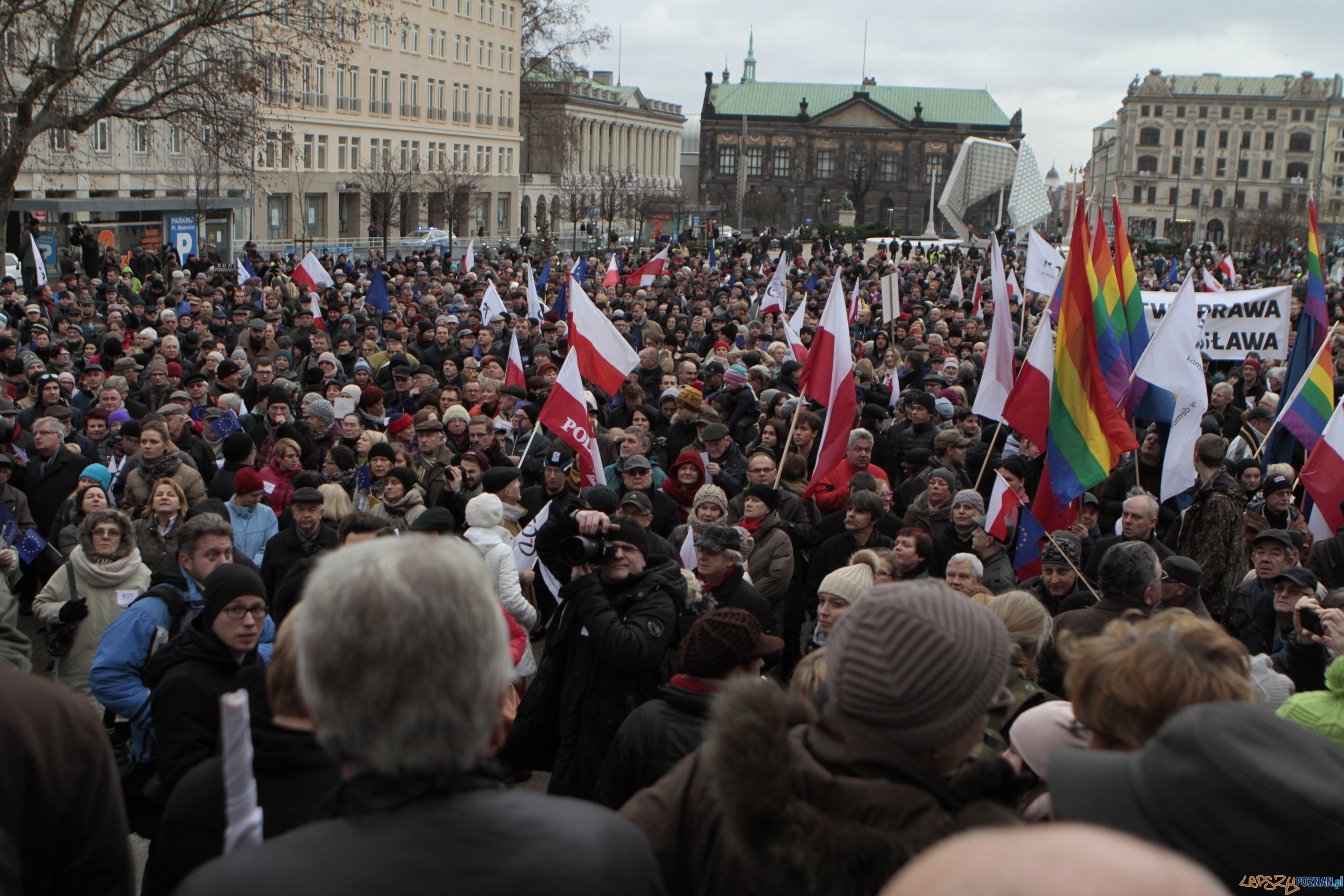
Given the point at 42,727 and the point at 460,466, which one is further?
the point at 460,466

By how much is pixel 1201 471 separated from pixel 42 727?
758 centimetres

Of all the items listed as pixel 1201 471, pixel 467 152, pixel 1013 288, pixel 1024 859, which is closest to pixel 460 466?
pixel 1201 471

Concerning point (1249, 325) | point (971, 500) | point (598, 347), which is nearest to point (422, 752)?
point (971, 500)

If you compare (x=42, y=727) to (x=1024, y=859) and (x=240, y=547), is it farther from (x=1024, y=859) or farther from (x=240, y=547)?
(x=240, y=547)

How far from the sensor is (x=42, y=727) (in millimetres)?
1964

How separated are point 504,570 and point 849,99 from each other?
12512 cm

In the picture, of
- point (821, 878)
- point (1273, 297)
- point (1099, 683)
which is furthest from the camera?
point (1273, 297)

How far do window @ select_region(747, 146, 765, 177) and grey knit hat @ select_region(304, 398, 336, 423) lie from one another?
118134 mm

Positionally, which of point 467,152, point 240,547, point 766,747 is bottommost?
point 240,547

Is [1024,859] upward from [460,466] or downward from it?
upward

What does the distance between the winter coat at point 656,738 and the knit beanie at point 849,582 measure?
1679mm

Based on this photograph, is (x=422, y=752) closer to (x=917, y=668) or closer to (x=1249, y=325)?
(x=917, y=668)

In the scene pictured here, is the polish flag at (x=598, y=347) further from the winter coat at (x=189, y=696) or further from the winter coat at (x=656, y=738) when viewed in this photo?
the winter coat at (x=656, y=738)

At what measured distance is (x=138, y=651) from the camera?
4305 mm
